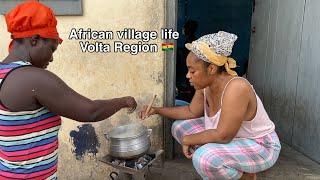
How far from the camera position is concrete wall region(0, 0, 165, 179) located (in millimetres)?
3055

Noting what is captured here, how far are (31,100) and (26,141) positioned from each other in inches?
9.8

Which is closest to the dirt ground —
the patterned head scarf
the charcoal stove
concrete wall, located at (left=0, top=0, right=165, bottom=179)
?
concrete wall, located at (left=0, top=0, right=165, bottom=179)

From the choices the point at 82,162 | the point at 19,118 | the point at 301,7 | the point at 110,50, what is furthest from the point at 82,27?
the point at 301,7

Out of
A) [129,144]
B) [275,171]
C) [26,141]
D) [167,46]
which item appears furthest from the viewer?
[275,171]

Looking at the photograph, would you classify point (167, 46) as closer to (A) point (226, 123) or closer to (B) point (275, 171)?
(A) point (226, 123)

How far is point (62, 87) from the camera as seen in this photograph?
5.61 feet

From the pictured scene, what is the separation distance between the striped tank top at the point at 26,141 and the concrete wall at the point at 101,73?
1296 millimetres

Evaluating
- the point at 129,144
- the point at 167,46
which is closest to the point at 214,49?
the point at 167,46

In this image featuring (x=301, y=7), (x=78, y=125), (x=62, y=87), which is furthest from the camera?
(x=301, y=7)

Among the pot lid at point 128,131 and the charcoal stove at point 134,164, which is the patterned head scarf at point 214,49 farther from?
the charcoal stove at point 134,164

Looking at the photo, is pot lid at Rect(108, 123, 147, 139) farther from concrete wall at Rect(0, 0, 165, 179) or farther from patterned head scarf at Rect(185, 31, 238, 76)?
patterned head scarf at Rect(185, 31, 238, 76)

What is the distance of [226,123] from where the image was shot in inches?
99.8

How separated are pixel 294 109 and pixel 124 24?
6.54 ft

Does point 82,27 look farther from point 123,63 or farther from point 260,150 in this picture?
point 260,150
